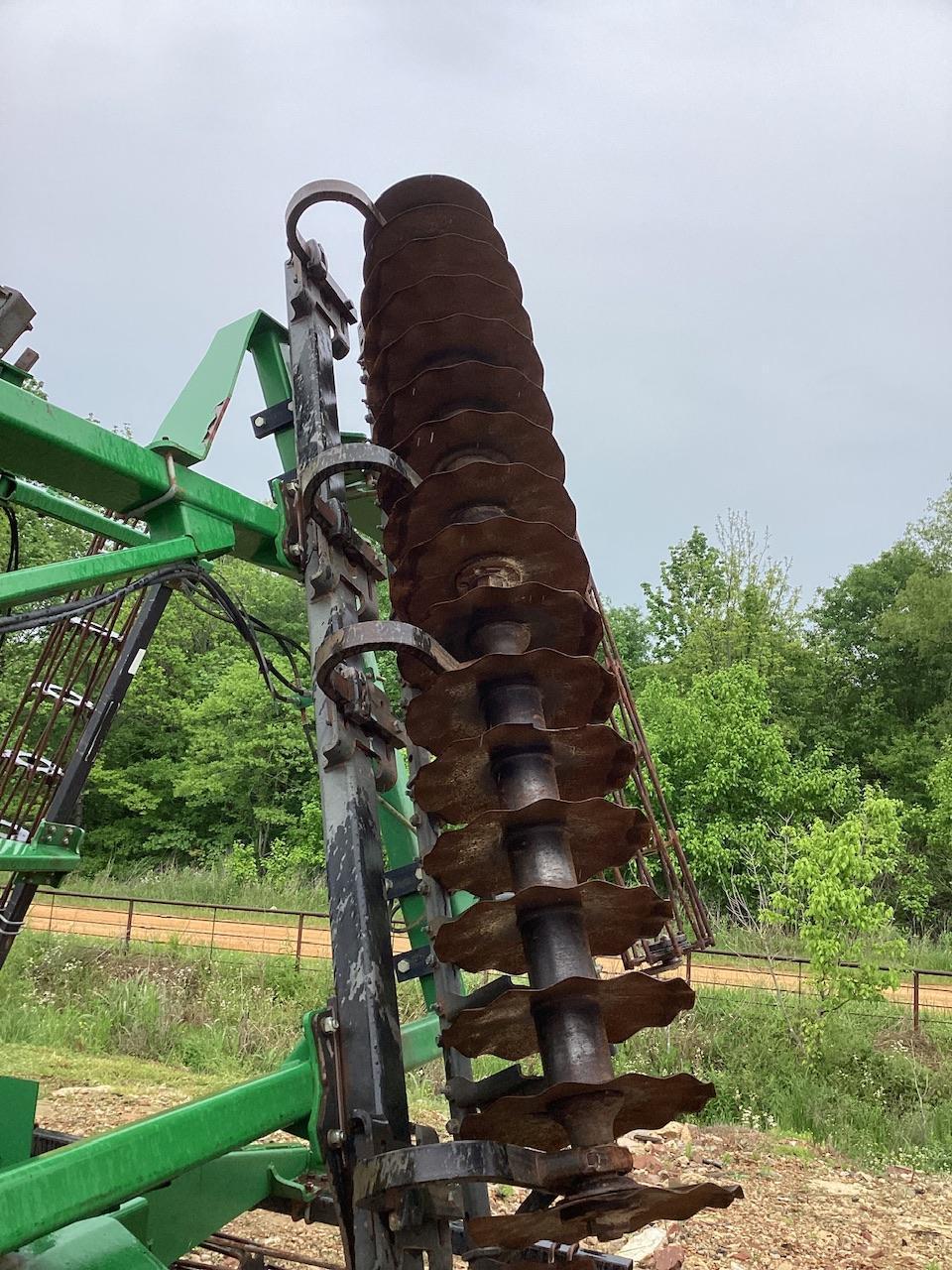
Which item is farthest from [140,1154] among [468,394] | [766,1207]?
[766,1207]

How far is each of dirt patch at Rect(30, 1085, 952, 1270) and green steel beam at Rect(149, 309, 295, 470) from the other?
428cm

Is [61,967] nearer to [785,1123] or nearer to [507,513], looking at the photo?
[785,1123]

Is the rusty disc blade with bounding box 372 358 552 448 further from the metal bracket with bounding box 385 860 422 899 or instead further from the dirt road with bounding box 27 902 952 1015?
the dirt road with bounding box 27 902 952 1015

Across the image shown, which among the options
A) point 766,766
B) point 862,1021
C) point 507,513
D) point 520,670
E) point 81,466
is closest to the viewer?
point 520,670

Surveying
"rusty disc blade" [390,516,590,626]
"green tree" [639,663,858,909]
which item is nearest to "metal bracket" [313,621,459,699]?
"rusty disc blade" [390,516,590,626]

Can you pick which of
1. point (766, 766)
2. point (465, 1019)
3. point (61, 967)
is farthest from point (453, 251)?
point (766, 766)

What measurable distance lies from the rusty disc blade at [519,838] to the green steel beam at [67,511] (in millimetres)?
2599

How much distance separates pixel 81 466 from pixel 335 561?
0.89 meters

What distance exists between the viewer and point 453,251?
229cm

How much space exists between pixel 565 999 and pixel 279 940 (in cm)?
A: 1646

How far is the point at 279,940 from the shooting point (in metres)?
16.9

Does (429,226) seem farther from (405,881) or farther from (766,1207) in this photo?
(766,1207)

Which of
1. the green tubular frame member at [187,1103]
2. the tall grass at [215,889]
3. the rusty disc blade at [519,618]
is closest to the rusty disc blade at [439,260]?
the green tubular frame member at [187,1103]

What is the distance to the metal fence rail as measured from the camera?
13.7m
